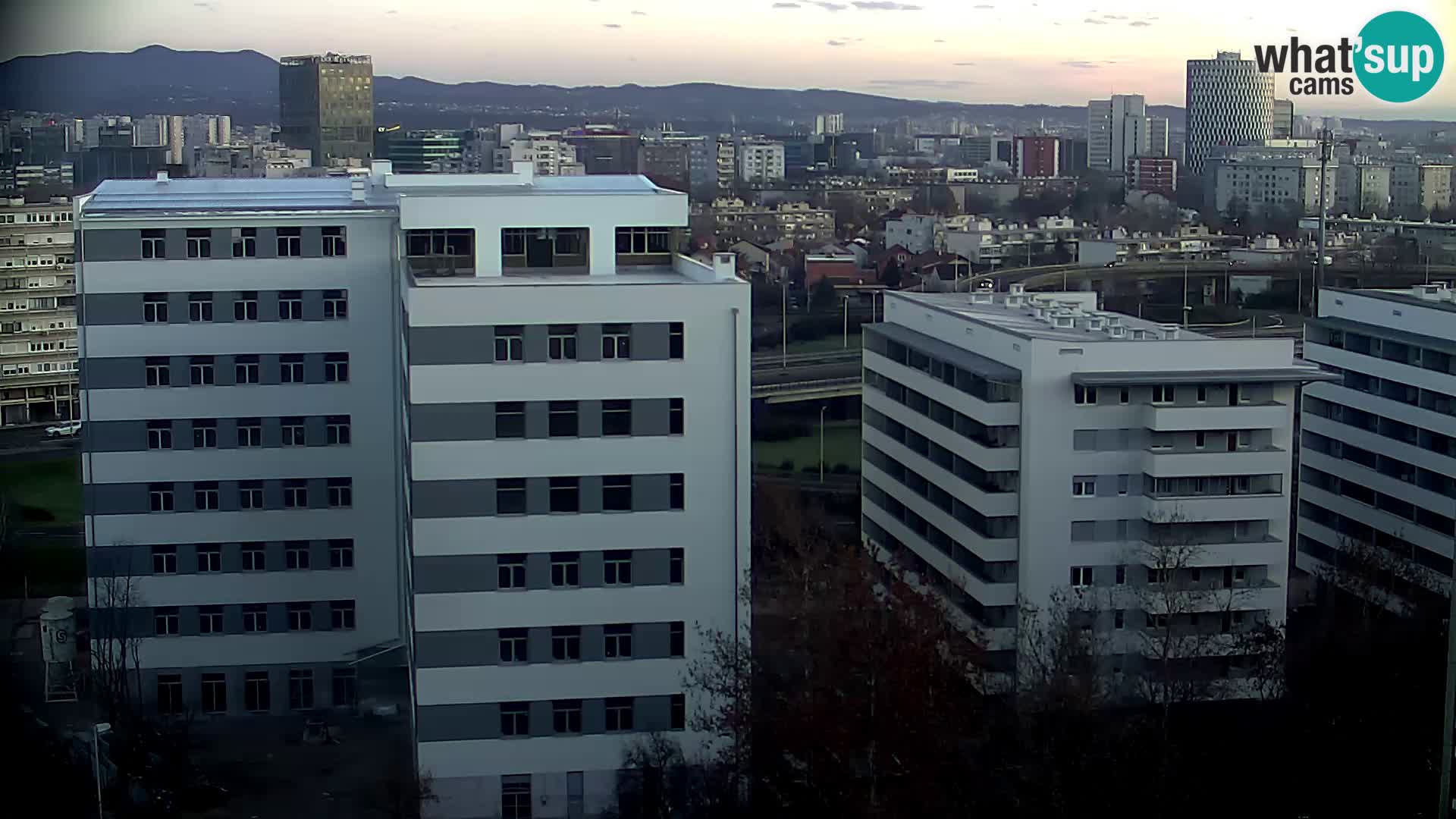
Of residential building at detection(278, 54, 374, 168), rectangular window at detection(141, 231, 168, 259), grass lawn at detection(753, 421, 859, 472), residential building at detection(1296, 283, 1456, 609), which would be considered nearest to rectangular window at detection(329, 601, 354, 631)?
rectangular window at detection(141, 231, 168, 259)

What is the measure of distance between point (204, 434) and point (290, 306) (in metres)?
0.46

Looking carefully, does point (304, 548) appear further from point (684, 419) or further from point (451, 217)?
point (684, 419)

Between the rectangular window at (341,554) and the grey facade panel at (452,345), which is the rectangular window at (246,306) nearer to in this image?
the rectangular window at (341,554)

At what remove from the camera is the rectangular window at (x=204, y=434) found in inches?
207

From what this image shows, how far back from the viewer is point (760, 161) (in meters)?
21.0

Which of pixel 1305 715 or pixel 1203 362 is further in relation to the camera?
pixel 1203 362

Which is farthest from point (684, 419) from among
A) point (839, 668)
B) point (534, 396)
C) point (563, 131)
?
Result: point (563, 131)

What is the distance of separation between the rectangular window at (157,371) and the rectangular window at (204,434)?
148 millimetres

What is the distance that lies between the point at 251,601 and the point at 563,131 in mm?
12381

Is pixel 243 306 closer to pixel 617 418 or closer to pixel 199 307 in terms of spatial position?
pixel 199 307

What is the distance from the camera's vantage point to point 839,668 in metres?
4.24

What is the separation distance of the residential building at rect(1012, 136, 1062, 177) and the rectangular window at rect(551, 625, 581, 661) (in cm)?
1899

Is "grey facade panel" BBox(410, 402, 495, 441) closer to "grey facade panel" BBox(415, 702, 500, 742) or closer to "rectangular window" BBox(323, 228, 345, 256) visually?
"grey facade panel" BBox(415, 702, 500, 742)

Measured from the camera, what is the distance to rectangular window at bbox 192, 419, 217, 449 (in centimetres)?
526
